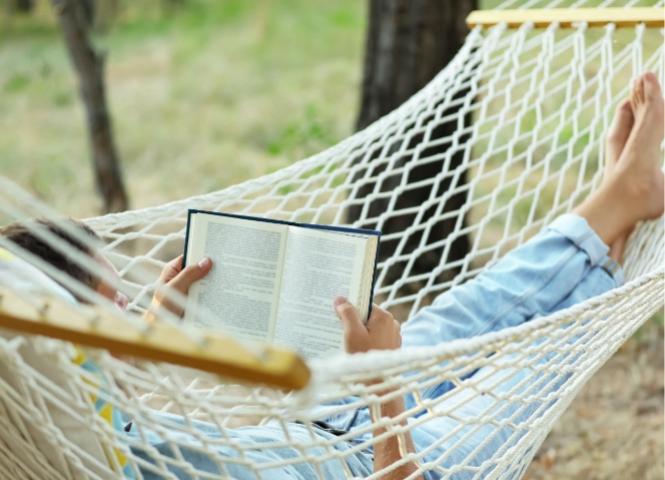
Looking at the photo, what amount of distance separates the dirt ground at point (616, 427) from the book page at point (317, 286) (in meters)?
0.93

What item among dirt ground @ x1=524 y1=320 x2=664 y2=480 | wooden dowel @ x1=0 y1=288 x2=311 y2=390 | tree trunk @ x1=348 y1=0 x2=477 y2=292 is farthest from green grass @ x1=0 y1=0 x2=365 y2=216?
wooden dowel @ x1=0 y1=288 x2=311 y2=390

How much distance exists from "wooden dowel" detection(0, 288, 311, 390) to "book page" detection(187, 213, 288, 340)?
0.40 metres

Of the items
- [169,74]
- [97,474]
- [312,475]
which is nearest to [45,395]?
[97,474]

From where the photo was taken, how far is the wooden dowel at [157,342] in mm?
852

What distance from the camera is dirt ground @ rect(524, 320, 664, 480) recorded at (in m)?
2.04

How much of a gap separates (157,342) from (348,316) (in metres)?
0.38

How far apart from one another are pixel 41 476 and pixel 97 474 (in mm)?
68

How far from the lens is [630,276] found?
1.84 m

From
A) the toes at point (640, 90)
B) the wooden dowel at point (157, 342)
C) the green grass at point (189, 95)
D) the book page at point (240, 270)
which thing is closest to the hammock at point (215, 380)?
the wooden dowel at point (157, 342)

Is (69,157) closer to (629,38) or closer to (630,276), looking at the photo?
(629,38)

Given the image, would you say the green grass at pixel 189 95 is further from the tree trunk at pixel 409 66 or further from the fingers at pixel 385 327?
the fingers at pixel 385 327

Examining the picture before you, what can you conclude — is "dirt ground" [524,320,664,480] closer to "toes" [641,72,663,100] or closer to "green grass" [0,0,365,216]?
"toes" [641,72,663,100]

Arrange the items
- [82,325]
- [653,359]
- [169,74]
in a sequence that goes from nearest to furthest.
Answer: [82,325] < [653,359] < [169,74]

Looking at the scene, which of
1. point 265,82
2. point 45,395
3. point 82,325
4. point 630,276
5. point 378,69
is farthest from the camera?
point 265,82
